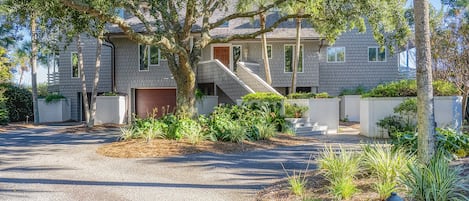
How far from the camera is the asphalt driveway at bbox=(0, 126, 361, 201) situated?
5.94 m

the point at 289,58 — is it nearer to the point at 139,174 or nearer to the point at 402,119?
the point at 402,119

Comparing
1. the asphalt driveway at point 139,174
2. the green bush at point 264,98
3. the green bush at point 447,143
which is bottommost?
the asphalt driveway at point 139,174

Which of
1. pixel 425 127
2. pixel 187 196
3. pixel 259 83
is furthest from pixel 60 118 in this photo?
pixel 425 127

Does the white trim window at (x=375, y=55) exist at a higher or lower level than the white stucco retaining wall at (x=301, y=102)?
higher

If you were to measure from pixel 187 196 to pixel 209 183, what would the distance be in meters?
0.86

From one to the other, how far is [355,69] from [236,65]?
796 cm

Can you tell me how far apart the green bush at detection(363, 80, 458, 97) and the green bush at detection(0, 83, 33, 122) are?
20366 millimetres

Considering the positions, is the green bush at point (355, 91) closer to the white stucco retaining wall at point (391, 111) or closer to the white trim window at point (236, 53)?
the white trim window at point (236, 53)

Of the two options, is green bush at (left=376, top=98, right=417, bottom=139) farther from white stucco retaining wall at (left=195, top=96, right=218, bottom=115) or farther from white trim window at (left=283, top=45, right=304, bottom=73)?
white trim window at (left=283, top=45, right=304, bottom=73)

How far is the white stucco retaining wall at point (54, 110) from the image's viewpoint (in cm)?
2338

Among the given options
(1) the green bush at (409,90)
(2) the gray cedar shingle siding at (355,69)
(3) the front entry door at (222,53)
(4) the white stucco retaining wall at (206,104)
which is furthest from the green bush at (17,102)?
(1) the green bush at (409,90)

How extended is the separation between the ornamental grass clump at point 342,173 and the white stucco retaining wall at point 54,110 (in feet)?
71.3

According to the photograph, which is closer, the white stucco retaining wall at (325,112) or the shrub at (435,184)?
the shrub at (435,184)

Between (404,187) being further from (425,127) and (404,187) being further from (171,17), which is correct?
(171,17)
